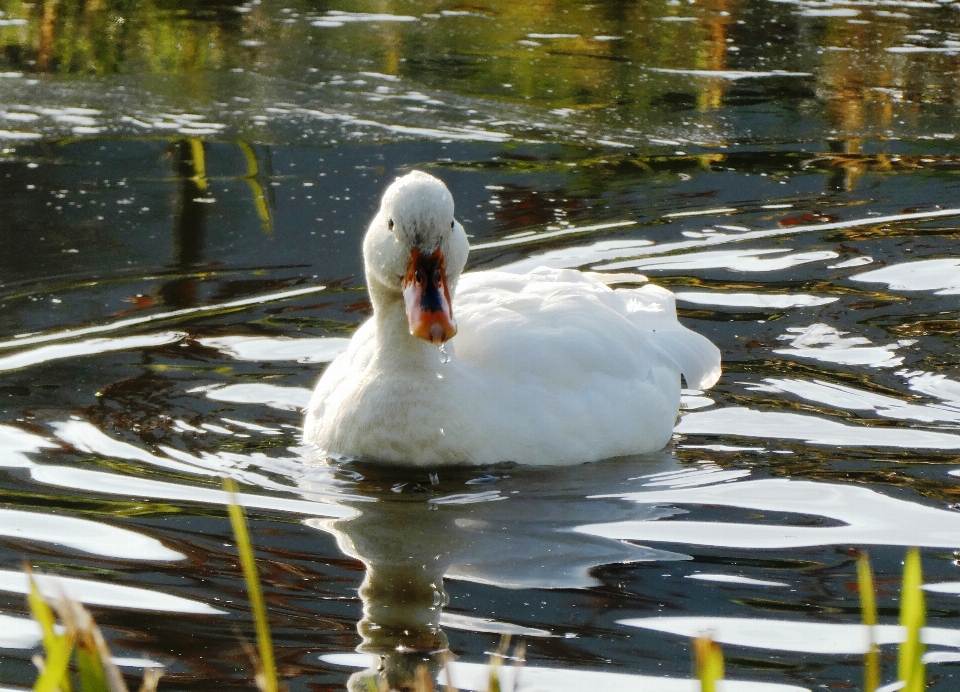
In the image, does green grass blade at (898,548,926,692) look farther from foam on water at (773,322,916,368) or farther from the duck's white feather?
foam on water at (773,322,916,368)

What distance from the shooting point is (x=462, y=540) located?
4012 mm

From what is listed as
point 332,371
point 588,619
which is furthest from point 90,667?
point 332,371

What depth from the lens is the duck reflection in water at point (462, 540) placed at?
130 inches

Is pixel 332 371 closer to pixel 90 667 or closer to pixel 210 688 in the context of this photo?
pixel 210 688

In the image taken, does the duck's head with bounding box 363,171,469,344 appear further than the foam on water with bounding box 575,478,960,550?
Yes

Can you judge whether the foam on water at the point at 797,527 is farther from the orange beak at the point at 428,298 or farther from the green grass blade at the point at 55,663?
the green grass blade at the point at 55,663

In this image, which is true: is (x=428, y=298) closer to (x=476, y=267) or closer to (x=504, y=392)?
(x=504, y=392)

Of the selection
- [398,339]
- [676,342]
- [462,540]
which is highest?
[398,339]

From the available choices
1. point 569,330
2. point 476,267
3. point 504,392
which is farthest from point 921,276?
point 504,392

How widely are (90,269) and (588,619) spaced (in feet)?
12.9

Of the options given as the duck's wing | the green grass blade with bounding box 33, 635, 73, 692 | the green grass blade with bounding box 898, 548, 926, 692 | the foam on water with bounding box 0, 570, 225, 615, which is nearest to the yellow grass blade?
the duck's wing

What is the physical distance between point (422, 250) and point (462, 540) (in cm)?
96

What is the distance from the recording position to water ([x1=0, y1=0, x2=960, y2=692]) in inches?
135

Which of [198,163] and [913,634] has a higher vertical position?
[913,634]
